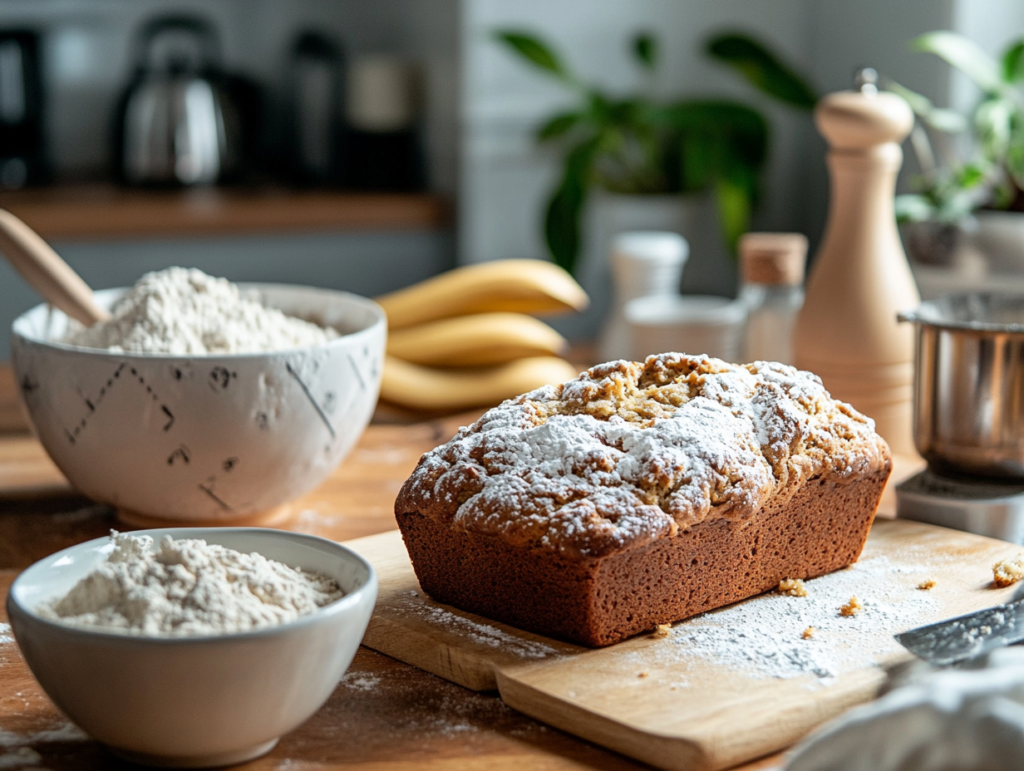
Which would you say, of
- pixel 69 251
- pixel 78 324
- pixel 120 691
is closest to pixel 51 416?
pixel 78 324

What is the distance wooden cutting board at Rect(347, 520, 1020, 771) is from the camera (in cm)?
78

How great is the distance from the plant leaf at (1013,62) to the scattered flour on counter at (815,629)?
168 centimetres

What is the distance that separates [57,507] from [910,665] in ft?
3.03

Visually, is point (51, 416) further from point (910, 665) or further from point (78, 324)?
point (910, 665)

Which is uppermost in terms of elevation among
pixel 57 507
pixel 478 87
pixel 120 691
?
pixel 478 87

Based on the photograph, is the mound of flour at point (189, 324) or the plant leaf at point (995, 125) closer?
the mound of flour at point (189, 324)

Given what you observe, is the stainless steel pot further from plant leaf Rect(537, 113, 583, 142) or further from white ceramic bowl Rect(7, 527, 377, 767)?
plant leaf Rect(537, 113, 583, 142)

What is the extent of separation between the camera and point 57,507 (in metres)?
1.32

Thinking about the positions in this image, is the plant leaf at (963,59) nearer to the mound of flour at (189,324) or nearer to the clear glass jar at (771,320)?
the clear glass jar at (771,320)

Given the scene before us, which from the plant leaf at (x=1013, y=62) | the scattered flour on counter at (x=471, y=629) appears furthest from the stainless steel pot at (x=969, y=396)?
the plant leaf at (x=1013, y=62)

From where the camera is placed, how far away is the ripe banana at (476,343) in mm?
1681

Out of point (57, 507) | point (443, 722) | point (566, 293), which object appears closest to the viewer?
point (443, 722)

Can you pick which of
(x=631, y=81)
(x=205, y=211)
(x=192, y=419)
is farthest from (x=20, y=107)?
(x=192, y=419)

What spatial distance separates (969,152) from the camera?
268cm
